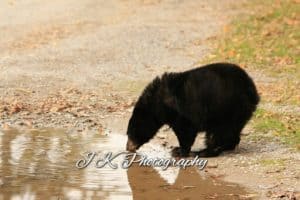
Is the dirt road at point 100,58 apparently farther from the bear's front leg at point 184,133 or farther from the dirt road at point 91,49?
the bear's front leg at point 184,133

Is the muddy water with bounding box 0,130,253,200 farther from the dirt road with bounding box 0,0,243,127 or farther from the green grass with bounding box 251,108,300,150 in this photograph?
the green grass with bounding box 251,108,300,150

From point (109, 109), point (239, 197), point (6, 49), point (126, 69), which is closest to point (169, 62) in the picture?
point (126, 69)

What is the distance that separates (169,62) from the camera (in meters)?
18.0

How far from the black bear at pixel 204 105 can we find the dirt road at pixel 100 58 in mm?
350

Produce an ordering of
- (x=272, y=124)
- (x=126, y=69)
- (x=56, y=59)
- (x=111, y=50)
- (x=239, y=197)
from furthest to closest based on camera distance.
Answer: (x=111, y=50)
(x=56, y=59)
(x=126, y=69)
(x=272, y=124)
(x=239, y=197)

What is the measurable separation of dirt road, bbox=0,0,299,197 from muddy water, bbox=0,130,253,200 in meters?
0.44

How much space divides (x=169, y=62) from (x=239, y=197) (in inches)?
423

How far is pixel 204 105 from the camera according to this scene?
896 cm

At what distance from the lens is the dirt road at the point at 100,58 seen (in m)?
10.9

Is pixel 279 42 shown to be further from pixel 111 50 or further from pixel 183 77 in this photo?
pixel 183 77

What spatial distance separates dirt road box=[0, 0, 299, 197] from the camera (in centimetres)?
1086

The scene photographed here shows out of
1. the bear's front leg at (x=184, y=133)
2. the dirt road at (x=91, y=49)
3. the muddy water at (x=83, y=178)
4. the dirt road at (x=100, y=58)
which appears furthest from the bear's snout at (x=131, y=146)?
the dirt road at (x=91, y=49)

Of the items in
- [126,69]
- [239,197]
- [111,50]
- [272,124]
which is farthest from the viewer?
[111,50]

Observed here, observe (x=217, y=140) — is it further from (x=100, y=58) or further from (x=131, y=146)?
(x=100, y=58)
